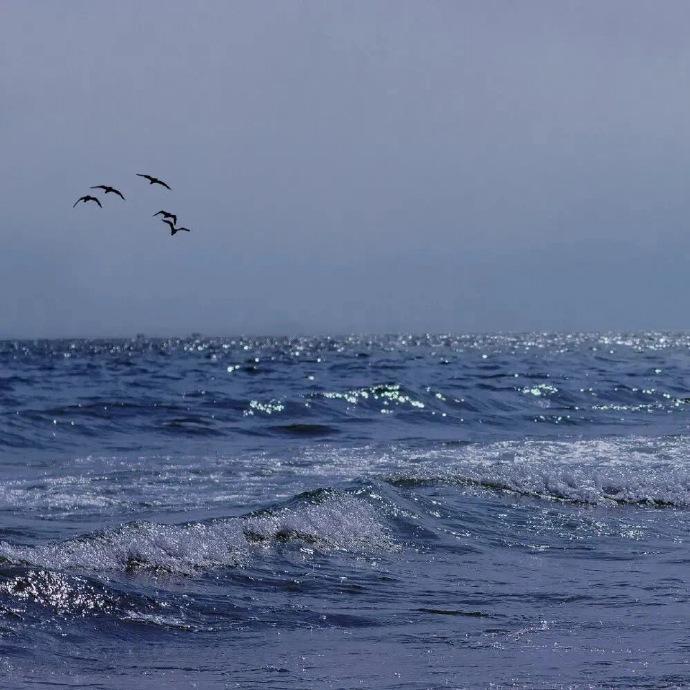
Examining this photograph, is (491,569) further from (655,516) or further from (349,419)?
(349,419)

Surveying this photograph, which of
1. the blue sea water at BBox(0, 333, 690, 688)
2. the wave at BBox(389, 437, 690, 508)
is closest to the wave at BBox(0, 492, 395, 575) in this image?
the blue sea water at BBox(0, 333, 690, 688)

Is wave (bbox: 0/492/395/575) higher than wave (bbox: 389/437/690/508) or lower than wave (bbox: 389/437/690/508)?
lower

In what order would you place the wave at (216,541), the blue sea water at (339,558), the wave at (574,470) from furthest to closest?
the wave at (574,470) < the wave at (216,541) < the blue sea water at (339,558)

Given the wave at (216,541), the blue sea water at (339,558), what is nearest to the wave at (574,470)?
the blue sea water at (339,558)

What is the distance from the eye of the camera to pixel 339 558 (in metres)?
8.87

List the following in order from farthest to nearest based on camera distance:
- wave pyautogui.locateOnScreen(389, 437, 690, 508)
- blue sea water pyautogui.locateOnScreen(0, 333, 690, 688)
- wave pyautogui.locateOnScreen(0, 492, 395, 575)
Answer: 1. wave pyautogui.locateOnScreen(389, 437, 690, 508)
2. wave pyautogui.locateOnScreen(0, 492, 395, 575)
3. blue sea water pyautogui.locateOnScreen(0, 333, 690, 688)

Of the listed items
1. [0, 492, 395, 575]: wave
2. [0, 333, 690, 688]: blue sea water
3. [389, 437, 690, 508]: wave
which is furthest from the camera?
[389, 437, 690, 508]: wave

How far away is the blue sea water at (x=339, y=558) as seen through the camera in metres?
6.02

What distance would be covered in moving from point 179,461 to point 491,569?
7.88 m

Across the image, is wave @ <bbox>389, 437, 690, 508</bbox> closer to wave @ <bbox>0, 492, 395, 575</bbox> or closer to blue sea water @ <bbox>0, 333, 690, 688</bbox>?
blue sea water @ <bbox>0, 333, 690, 688</bbox>

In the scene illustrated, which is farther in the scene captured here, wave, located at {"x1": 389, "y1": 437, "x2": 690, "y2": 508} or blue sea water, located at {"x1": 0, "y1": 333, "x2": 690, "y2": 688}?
wave, located at {"x1": 389, "y1": 437, "x2": 690, "y2": 508}

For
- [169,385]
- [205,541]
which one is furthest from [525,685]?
[169,385]

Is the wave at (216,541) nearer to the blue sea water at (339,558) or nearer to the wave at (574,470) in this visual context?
the blue sea water at (339,558)

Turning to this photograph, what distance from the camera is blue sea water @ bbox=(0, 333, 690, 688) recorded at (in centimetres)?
602
